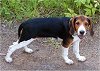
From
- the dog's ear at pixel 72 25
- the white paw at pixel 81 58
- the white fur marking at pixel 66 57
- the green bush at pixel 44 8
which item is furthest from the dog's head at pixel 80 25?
the green bush at pixel 44 8

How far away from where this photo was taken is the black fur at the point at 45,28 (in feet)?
16.5

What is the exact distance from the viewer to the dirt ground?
5.25m

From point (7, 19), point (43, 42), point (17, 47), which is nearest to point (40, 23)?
point (17, 47)

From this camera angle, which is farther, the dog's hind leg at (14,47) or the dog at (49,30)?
the dog's hind leg at (14,47)

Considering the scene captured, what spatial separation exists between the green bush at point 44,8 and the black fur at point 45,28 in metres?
1.17

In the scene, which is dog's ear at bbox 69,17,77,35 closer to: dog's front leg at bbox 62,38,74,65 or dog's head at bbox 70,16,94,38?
dog's head at bbox 70,16,94,38

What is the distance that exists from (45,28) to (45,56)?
63cm

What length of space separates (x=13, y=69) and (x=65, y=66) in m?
0.79

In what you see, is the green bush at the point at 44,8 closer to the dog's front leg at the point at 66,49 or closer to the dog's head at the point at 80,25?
the dog's front leg at the point at 66,49

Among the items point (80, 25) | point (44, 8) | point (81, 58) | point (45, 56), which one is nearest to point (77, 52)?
point (81, 58)

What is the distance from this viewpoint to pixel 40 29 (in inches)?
199

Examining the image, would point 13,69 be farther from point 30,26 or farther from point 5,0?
point 5,0

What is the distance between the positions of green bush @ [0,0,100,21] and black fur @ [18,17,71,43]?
1171mm

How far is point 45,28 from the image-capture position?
16.6 feet
